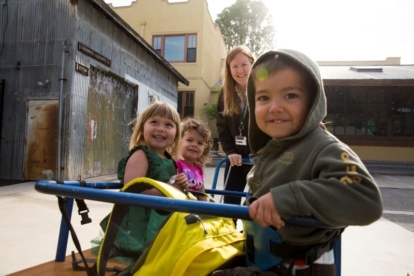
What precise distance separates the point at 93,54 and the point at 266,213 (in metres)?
7.71

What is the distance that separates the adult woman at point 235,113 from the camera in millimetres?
2586

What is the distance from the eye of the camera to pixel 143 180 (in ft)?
4.76

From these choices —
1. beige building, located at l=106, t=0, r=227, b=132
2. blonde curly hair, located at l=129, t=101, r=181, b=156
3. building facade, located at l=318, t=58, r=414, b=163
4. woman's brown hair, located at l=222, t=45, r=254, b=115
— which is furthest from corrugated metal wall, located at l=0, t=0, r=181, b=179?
building facade, located at l=318, t=58, r=414, b=163

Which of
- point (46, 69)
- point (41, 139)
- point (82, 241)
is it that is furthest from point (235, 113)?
point (46, 69)

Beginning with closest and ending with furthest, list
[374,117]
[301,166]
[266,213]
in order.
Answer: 1. [266,213]
2. [301,166]
3. [374,117]

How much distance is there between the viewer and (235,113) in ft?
8.89

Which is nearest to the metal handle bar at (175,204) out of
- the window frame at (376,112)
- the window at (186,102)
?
the window frame at (376,112)

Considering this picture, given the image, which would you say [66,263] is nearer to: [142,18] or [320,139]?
[320,139]

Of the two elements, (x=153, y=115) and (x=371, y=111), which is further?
(x=371, y=111)

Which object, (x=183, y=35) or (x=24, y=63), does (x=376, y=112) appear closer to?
(x=183, y=35)

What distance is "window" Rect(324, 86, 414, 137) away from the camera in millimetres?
15172

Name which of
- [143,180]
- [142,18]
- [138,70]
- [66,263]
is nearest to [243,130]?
[143,180]

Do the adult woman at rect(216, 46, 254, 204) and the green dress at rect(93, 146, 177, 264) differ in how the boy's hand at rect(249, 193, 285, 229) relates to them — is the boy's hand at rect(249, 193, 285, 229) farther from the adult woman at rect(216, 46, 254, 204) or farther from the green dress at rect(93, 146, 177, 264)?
the adult woman at rect(216, 46, 254, 204)

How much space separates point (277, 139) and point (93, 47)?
7574 millimetres
